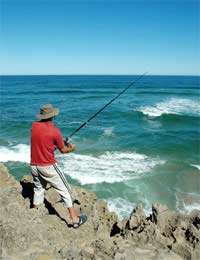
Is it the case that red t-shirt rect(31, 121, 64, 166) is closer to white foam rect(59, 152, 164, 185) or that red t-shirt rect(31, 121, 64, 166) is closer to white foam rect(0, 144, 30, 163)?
white foam rect(59, 152, 164, 185)

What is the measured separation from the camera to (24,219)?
4242 millimetres

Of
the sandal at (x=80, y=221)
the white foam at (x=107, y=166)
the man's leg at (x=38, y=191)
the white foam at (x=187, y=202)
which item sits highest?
the man's leg at (x=38, y=191)

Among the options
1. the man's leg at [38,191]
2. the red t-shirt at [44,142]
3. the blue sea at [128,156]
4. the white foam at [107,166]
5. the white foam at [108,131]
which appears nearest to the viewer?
the red t-shirt at [44,142]

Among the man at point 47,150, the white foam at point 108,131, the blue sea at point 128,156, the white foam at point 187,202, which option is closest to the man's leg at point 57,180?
the man at point 47,150

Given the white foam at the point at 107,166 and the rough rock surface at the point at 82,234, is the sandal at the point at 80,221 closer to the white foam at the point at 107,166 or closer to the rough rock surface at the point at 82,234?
the rough rock surface at the point at 82,234

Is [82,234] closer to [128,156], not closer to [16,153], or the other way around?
[128,156]

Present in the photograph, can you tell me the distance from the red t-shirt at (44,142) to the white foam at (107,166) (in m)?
8.42

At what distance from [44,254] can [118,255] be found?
83cm

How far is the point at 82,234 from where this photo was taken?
480 cm

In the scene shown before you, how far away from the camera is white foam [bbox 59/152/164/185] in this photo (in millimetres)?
13578

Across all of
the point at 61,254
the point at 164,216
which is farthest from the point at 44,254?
the point at 164,216

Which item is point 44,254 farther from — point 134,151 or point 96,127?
point 96,127

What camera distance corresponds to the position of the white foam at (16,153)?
15734 mm

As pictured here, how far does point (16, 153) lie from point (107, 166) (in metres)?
5.05
